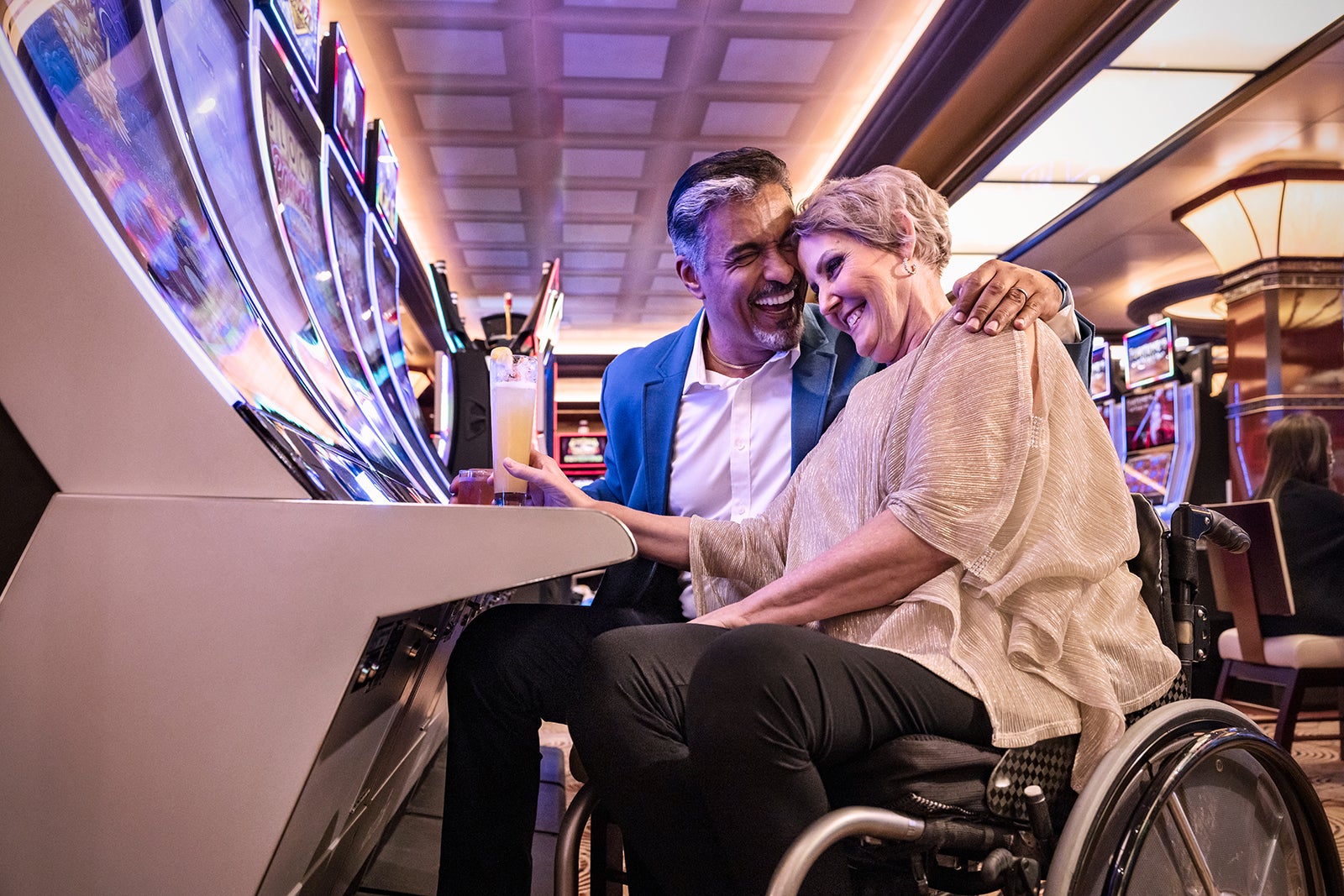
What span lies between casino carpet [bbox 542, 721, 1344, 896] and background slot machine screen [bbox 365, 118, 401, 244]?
1.61m

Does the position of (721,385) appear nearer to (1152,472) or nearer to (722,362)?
(722,362)

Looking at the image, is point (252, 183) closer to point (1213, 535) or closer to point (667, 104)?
point (1213, 535)

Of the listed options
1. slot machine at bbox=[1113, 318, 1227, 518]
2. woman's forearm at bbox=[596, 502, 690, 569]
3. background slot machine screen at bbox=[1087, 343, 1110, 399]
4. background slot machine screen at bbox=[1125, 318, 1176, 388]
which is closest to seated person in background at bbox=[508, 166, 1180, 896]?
woman's forearm at bbox=[596, 502, 690, 569]

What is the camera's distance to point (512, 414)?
123 cm

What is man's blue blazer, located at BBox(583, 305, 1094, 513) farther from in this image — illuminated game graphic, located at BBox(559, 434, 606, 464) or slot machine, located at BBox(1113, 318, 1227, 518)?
illuminated game graphic, located at BBox(559, 434, 606, 464)

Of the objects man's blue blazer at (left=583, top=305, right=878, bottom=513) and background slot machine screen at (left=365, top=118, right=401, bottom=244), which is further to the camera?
background slot machine screen at (left=365, top=118, right=401, bottom=244)

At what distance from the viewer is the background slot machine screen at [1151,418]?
5.82m

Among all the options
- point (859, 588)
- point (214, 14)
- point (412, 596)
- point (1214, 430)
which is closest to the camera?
point (412, 596)

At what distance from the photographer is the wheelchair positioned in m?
0.87

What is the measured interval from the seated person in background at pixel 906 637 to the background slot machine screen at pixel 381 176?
1577mm

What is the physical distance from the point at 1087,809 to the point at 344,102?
204 centimetres

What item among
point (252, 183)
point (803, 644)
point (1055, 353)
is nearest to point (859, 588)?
point (803, 644)

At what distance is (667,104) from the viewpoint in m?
4.87

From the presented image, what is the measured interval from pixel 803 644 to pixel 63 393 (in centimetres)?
66
